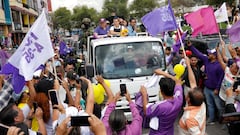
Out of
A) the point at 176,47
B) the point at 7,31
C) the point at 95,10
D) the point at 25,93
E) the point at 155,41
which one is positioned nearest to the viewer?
the point at 25,93

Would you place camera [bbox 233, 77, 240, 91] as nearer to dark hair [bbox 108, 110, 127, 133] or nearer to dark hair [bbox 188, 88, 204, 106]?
dark hair [bbox 188, 88, 204, 106]

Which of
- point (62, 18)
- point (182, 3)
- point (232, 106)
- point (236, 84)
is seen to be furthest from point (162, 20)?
point (62, 18)

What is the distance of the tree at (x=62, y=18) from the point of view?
91944mm

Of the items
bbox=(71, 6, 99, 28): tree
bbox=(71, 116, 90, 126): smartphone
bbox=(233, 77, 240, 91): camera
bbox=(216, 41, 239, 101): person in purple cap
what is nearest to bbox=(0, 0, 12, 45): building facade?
bbox=(216, 41, 239, 101): person in purple cap

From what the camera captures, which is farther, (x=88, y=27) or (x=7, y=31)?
(x=7, y=31)

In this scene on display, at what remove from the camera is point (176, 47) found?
9.44m

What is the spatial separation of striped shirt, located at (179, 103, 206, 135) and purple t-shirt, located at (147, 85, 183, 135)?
0.44 feet

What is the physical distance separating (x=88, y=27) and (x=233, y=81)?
15.4 meters

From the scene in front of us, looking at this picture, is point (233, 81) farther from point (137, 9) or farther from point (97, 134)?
point (137, 9)

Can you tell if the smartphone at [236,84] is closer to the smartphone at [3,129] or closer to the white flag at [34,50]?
the white flag at [34,50]

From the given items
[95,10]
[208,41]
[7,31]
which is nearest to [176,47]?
[208,41]

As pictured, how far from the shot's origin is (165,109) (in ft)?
13.3

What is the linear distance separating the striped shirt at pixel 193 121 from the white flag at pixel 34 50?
5.98 ft

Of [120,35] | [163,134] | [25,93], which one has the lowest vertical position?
[163,134]
